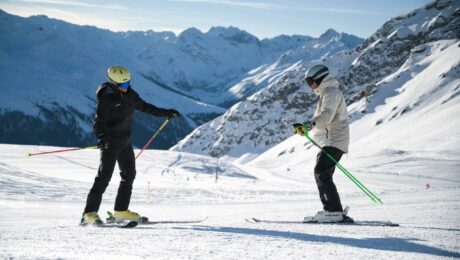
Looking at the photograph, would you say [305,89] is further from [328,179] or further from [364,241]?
[364,241]

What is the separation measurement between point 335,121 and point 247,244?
2.85 metres

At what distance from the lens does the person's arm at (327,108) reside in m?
6.46

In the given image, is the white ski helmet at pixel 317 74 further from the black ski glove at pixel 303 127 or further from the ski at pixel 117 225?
the ski at pixel 117 225

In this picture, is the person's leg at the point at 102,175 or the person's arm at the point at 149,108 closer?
the person's leg at the point at 102,175

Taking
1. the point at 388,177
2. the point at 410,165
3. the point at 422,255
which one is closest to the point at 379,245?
the point at 422,255

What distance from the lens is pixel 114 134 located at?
21.2ft

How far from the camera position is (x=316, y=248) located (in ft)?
14.7

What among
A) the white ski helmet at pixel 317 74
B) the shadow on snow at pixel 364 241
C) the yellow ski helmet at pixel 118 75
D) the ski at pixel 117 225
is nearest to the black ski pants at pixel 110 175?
the ski at pixel 117 225

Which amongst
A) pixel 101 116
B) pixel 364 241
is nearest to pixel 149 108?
pixel 101 116

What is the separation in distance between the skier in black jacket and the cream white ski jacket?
2702 millimetres

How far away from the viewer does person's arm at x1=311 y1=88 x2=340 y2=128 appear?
6.46 meters

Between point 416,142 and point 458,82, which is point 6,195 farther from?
point 458,82

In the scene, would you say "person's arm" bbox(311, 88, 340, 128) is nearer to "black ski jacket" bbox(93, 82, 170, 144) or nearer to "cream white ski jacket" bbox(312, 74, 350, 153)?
"cream white ski jacket" bbox(312, 74, 350, 153)

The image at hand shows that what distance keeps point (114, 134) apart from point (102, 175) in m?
0.62
